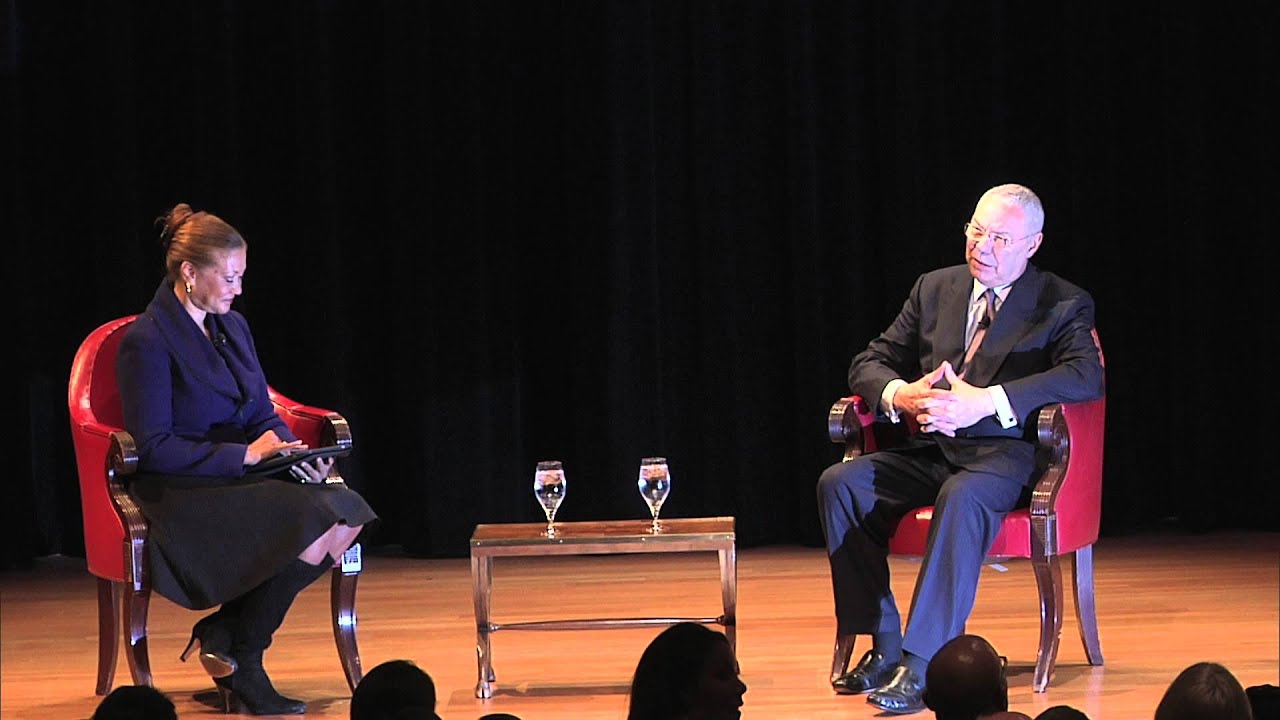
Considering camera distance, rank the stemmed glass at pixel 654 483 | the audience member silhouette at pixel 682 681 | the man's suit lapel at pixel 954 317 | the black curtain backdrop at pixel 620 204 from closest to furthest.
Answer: the audience member silhouette at pixel 682 681, the stemmed glass at pixel 654 483, the man's suit lapel at pixel 954 317, the black curtain backdrop at pixel 620 204

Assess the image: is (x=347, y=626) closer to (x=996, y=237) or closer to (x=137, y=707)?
(x=996, y=237)

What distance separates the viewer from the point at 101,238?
244 inches

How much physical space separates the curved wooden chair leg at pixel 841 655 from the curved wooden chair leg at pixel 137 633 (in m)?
1.62

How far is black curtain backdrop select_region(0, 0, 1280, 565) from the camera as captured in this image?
6125mm

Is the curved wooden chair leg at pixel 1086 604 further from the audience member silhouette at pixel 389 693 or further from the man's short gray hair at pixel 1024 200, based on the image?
the audience member silhouette at pixel 389 693

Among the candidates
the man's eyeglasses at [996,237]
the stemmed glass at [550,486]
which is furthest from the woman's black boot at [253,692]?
the man's eyeglasses at [996,237]

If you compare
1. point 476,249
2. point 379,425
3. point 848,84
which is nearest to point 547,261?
point 476,249

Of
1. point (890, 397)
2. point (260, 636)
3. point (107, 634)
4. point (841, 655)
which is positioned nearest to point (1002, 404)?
point (890, 397)

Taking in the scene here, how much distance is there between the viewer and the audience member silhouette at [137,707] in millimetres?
1981

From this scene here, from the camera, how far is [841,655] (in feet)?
14.0

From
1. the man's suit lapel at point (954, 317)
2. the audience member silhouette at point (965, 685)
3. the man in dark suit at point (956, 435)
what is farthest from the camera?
the man's suit lapel at point (954, 317)

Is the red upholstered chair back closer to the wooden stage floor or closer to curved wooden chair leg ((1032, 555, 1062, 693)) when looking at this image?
the wooden stage floor

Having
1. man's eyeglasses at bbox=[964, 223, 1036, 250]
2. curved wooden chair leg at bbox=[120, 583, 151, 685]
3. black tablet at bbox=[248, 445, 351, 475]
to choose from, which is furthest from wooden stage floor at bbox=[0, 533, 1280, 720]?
man's eyeglasses at bbox=[964, 223, 1036, 250]

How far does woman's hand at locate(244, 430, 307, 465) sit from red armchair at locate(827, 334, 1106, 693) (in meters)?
1.37
